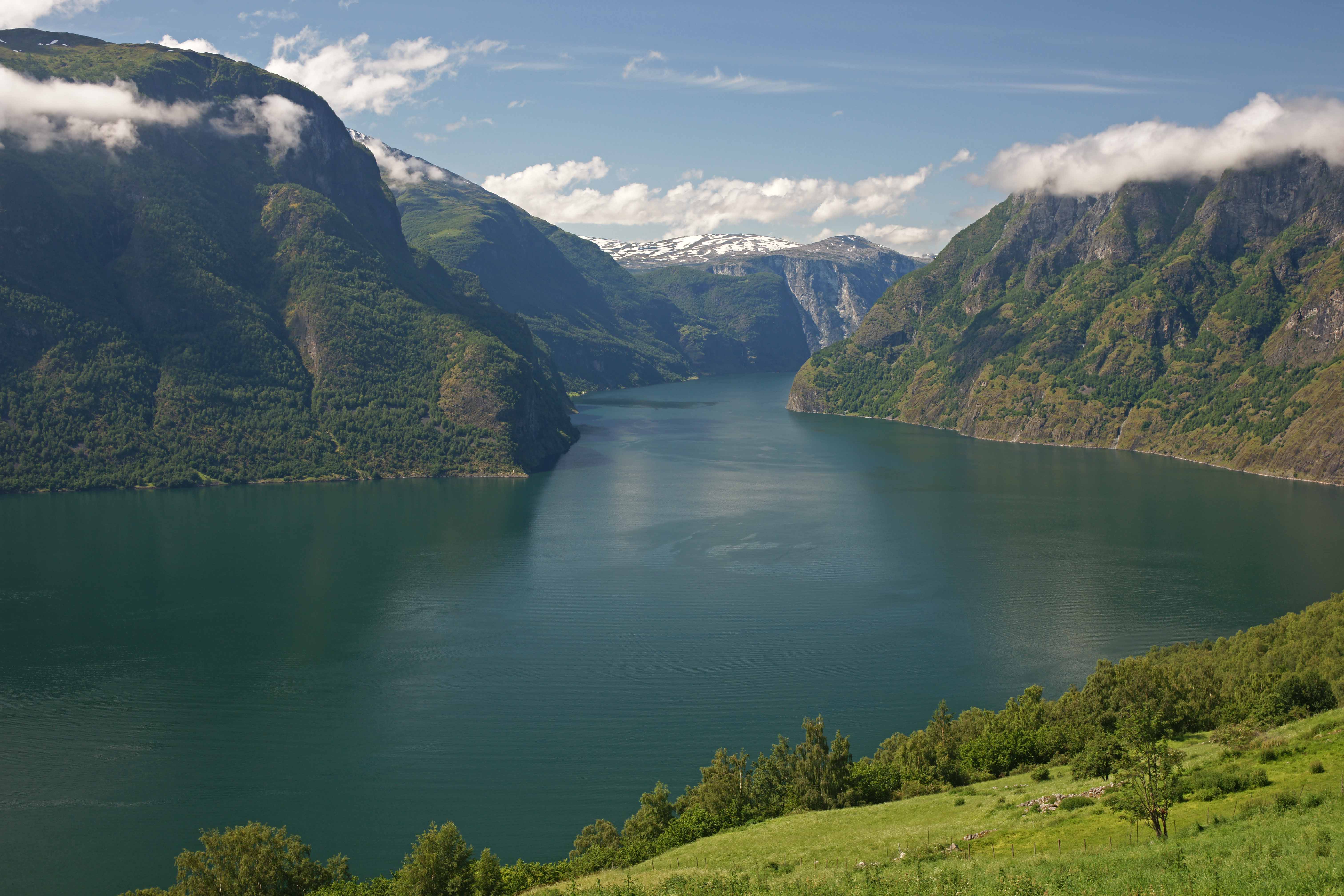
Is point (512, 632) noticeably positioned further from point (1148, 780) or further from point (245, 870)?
point (1148, 780)

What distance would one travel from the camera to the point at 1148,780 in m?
37.6

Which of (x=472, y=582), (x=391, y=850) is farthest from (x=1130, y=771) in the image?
(x=472, y=582)

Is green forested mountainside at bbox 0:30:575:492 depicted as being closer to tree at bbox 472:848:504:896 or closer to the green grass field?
tree at bbox 472:848:504:896

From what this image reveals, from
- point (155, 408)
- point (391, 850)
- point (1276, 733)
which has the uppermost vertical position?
point (155, 408)

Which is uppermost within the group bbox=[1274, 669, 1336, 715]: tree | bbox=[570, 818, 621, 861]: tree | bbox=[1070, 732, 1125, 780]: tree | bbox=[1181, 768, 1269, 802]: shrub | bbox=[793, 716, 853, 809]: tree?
bbox=[1181, 768, 1269, 802]: shrub

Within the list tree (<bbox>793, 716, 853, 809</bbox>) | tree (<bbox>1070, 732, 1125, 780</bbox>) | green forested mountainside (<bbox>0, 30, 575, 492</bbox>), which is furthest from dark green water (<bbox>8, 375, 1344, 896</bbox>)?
tree (<bbox>1070, 732, 1125, 780</bbox>)

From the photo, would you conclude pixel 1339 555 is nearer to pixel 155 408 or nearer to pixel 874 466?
pixel 874 466

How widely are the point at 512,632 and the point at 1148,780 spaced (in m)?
61.5

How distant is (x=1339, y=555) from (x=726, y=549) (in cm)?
6678

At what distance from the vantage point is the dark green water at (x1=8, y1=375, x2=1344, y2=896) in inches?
2367

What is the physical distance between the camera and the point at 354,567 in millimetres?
112125

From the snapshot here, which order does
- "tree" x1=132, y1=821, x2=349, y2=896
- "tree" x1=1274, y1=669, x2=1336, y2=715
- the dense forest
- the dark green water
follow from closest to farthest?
the dense forest < "tree" x1=132, y1=821, x2=349, y2=896 < "tree" x1=1274, y1=669, x2=1336, y2=715 < the dark green water

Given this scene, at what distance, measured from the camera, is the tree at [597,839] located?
49.6 m

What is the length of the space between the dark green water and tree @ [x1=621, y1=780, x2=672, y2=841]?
6.02 m
